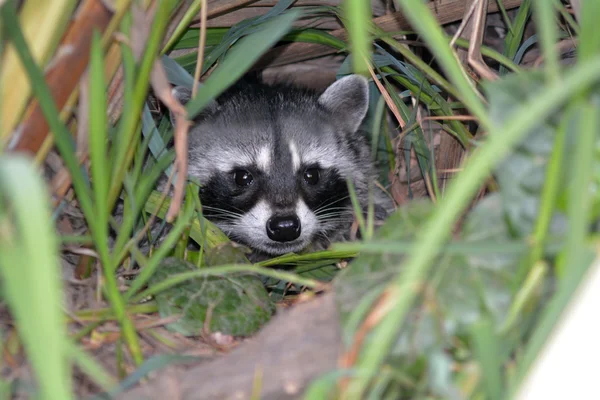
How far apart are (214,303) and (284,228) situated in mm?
1136

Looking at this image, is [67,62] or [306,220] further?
[306,220]

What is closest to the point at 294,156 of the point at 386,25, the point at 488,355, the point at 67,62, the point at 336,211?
the point at 336,211

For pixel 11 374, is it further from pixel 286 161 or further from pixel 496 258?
pixel 286 161

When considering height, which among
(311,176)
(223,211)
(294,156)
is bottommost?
(223,211)

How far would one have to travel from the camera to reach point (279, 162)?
13.0ft

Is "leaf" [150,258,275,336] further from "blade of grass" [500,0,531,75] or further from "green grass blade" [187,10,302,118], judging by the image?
"blade of grass" [500,0,531,75]

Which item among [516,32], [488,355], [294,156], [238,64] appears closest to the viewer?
[488,355]

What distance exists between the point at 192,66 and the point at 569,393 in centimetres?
278

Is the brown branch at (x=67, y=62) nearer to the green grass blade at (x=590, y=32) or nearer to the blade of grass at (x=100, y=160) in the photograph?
the blade of grass at (x=100, y=160)

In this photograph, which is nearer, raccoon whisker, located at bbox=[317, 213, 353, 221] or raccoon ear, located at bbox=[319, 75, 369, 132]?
raccoon whisker, located at bbox=[317, 213, 353, 221]

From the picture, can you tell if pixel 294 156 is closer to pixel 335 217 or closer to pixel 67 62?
pixel 335 217

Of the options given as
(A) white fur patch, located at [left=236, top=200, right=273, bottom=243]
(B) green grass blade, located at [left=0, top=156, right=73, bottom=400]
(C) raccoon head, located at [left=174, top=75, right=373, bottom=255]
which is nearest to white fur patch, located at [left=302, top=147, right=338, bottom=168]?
(C) raccoon head, located at [left=174, top=75, right=373, bottom=255]

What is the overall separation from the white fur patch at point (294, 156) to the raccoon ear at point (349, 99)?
427 mm

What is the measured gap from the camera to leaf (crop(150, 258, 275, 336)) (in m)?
2.46
